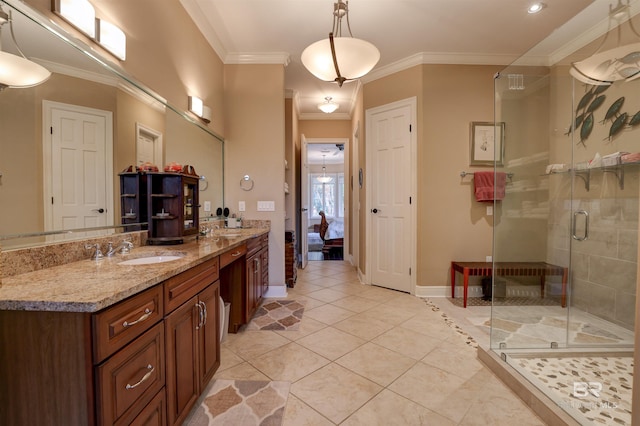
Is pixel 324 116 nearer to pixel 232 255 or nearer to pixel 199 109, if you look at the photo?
pixel 199 109

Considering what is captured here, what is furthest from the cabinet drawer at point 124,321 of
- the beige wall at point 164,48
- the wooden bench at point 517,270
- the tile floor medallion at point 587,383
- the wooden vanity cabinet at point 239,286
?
the wooden bench at point 517,270

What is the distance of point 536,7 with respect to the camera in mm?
2480

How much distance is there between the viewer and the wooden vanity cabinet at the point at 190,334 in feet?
3.77

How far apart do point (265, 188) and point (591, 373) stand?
10.6 feet

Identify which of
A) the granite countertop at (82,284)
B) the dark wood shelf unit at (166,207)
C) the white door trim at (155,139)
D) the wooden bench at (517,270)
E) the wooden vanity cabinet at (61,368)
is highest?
the white door trim at (155,139)

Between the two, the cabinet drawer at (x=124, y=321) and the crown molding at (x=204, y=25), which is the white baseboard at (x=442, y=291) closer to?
the cabinet drawer at (x=124, y=321)

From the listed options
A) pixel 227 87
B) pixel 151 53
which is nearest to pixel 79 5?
pixel 151 53

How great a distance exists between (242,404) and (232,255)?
94 cm

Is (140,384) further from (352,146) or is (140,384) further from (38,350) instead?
(352,146)


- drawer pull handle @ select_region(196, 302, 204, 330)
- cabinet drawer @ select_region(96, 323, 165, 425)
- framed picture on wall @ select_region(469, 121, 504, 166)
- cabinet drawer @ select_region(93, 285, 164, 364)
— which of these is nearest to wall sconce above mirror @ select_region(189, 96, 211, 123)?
drawer pull handle @ select_region(196, 302, 204, 330)

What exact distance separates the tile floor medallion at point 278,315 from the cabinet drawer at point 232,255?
2.52 ft

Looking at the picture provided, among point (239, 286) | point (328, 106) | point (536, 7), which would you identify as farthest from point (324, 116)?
point (239, 286)

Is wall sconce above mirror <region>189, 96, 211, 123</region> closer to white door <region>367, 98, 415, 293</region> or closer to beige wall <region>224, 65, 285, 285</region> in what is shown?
beige wall <region>224, 65, 285, 285</region>

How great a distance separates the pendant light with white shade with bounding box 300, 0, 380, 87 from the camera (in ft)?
6.57
